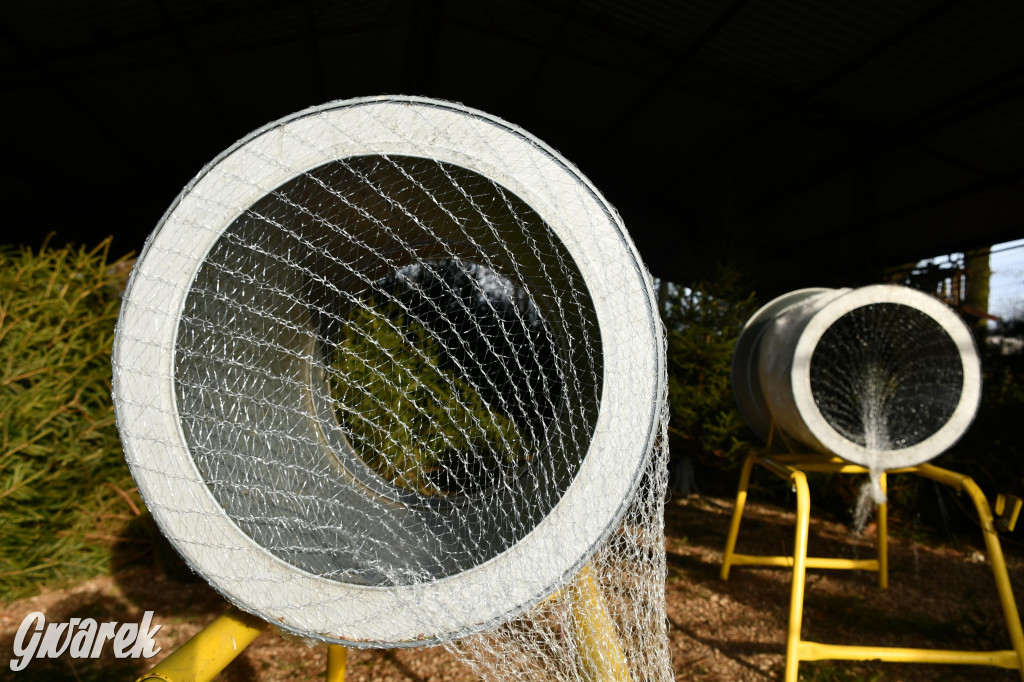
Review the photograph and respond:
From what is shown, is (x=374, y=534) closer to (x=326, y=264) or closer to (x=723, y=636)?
(x=326, y=264)

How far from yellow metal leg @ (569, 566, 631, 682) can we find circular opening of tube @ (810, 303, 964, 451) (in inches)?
75.0

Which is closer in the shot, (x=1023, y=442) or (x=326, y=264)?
(x=326, y=264)

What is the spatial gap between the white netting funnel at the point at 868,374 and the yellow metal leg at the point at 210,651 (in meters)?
2.29

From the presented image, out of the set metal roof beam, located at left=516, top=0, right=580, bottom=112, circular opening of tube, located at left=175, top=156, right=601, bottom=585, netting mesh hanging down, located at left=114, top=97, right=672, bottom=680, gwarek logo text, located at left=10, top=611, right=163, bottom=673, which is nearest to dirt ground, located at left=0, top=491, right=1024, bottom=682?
gwarek logo text, located at left=10, top=611, right=163, bottom=673

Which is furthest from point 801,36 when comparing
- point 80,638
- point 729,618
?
point 80,638

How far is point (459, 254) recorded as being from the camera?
190 centimetres

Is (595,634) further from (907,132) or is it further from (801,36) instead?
(907,132)

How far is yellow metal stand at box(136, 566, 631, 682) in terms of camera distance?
3.71ft

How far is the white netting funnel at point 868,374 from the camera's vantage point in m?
2.68

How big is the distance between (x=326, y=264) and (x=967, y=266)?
1179cm

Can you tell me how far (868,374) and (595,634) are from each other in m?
3.03

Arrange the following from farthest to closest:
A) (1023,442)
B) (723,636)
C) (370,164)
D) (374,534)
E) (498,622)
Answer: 1. (1023,442)
2. (723,636)
3. (374,534)
4. (370,164)
5. (498,622)

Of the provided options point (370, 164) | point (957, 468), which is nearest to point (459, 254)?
point (370, 164)

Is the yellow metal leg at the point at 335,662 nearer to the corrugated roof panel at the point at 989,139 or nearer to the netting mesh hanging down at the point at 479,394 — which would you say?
the netting mesh hanging down at the point at 479,394
